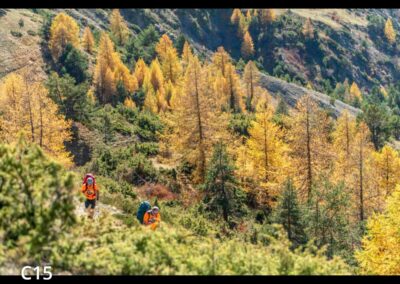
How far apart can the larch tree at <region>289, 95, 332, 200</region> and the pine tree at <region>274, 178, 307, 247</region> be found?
8285mm

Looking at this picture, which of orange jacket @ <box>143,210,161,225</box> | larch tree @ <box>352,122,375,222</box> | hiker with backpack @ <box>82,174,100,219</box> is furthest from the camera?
larch tree @ <box>352,122,375,222</box>

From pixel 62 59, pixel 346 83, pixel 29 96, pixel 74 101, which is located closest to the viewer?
pixel 29 96

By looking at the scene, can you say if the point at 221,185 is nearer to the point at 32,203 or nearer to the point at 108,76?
the point at 32,203

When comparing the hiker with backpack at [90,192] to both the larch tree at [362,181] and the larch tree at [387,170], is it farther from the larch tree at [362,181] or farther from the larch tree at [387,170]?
the larch tree at [387,170]

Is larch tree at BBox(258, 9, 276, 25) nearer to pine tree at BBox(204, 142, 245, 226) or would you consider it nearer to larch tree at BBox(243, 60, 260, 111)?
larch tree at BBox(243, 60, 260, 111)

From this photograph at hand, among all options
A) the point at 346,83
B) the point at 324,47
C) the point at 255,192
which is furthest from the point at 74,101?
the point at 324,47

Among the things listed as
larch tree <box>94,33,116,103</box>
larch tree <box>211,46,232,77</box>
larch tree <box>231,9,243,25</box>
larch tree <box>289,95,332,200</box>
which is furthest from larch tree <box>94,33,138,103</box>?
larch tree <box>231,9,243,25</box>

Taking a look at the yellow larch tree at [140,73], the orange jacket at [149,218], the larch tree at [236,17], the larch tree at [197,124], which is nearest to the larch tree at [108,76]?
the yellow larch tree at [140,73]

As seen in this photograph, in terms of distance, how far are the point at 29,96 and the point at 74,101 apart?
10.7 metres

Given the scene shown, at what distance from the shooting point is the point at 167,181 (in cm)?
3644

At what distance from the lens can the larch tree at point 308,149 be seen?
115ft

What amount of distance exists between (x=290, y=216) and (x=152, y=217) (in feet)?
41.9

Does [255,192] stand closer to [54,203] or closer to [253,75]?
[54,203]

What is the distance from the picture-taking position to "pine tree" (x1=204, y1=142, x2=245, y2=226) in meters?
31.5
